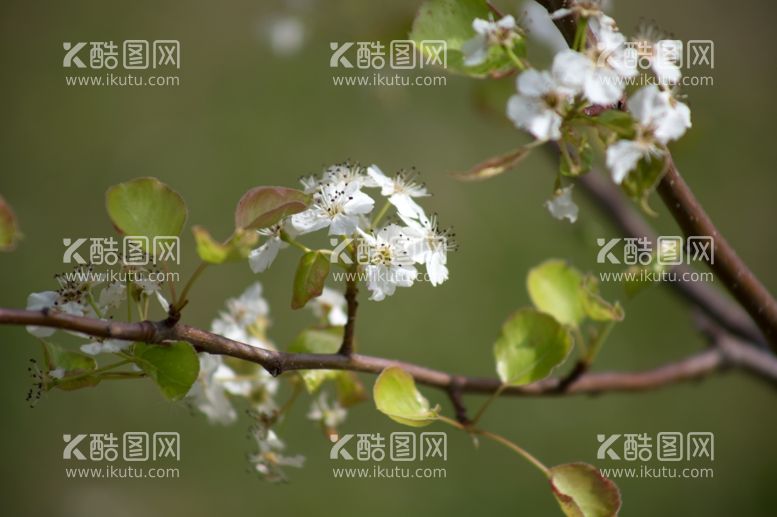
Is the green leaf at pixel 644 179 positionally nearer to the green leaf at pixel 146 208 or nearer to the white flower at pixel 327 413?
the green leaf at pixel 146 208

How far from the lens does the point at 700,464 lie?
2.20 metres

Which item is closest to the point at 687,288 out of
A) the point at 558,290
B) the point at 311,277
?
the point at 558,290

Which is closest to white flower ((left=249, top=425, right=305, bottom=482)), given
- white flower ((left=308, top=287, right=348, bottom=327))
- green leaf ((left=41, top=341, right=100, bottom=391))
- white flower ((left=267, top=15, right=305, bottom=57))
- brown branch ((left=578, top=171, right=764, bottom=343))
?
white flower ((left=308, top=287, right=348, bottom=327))

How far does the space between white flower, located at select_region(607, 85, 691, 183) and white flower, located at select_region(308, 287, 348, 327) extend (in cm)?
39

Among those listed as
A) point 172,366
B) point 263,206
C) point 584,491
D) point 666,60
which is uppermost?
point 666,60

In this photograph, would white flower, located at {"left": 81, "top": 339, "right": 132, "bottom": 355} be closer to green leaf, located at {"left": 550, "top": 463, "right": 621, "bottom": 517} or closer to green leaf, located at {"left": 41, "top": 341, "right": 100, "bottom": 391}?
green leaf, located at {"left": 41, "top": 341, "right": 100, "bottom": 391}

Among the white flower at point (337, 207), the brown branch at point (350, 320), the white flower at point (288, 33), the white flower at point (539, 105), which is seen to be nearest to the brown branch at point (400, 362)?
the brown branch at point (350, 320)

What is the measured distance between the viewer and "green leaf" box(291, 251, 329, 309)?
679 millimetres

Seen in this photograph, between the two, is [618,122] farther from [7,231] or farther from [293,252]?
[293,252]

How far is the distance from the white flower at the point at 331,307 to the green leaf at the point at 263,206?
29 centimetres

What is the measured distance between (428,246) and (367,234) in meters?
0.06

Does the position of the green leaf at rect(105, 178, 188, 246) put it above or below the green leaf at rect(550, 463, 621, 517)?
above

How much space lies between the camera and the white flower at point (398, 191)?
28.3 inches

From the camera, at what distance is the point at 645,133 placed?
0.58m
